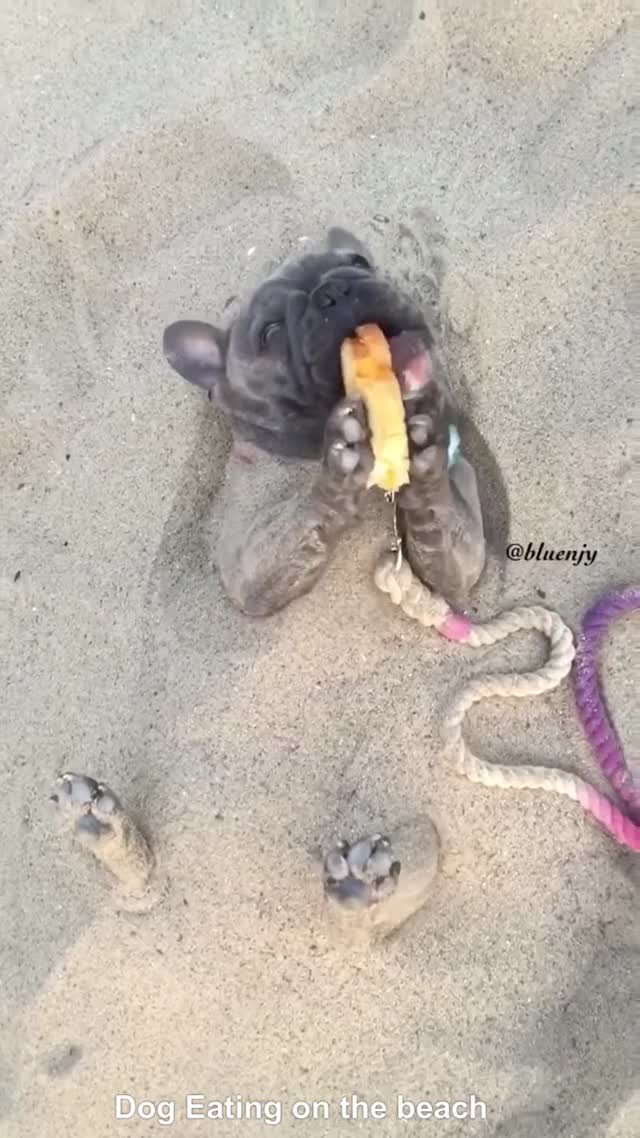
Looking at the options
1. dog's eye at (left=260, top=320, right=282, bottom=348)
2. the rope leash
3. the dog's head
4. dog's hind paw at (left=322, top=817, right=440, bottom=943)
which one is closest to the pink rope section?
the rope leash

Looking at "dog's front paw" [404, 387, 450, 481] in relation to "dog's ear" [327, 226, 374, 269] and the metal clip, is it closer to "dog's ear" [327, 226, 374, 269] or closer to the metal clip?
the metal clip

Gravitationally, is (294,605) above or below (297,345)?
below

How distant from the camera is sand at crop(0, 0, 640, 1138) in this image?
2.15 meters

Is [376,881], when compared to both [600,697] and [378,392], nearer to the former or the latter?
[600,697]

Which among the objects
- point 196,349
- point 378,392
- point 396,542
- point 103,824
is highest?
point 378,392

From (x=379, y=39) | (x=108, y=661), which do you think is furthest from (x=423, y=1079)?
(x=379, y=39)

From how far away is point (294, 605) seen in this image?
2.38 m

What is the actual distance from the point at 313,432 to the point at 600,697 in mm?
822

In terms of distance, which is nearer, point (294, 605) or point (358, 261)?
point (358, 261)

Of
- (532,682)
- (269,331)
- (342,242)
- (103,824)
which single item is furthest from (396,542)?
(103,824)

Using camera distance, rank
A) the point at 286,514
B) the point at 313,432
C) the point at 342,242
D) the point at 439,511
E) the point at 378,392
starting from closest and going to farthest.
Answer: the point at 378,392, the point at 439,511, the point at 313,432, the point at 286,514, the point at 342,242

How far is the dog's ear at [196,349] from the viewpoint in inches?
89.4

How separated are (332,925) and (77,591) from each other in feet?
3.08

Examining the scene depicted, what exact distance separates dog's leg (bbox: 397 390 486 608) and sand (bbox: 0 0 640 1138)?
151mm
